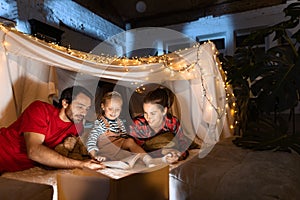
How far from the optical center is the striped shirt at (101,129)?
1.68 metres

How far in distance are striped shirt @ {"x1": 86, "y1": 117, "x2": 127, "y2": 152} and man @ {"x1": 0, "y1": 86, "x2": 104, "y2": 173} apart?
14 centimetres

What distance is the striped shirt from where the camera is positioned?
1.68 metres

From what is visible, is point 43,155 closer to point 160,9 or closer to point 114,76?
point 114,76

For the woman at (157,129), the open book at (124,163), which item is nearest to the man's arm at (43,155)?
the open book at (124,163)

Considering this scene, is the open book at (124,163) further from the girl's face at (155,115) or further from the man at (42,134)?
the girl's face at (155,115)

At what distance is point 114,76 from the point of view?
2.15 m

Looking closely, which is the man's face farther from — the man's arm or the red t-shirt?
the man's arm

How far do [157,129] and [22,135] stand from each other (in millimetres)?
929

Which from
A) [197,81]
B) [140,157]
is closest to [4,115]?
[140,157]

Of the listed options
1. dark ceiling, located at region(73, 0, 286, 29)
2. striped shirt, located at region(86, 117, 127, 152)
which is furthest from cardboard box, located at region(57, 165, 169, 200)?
dark ceiling, located at region(73, 0, 286, 29)

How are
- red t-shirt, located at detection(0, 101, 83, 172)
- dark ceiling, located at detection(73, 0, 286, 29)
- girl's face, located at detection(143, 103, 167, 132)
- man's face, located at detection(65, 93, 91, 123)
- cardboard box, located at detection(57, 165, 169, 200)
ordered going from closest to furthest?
cardboard box, located at detection(57, 165, 169, 200) → red t-shirt, located at detection(0, 101, 83, 172) → man's face, located at detection(65, 93, 91, 123) → girl's face, located at detection(143, 103, 167, 132) → dark ceiling, located at detection(73, 0, 286, 29)

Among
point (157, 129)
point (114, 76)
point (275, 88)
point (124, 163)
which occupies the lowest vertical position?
point (124, 163)

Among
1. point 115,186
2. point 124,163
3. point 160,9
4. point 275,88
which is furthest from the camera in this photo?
point 160,9

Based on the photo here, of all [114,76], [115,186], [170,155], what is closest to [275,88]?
[170,155]
